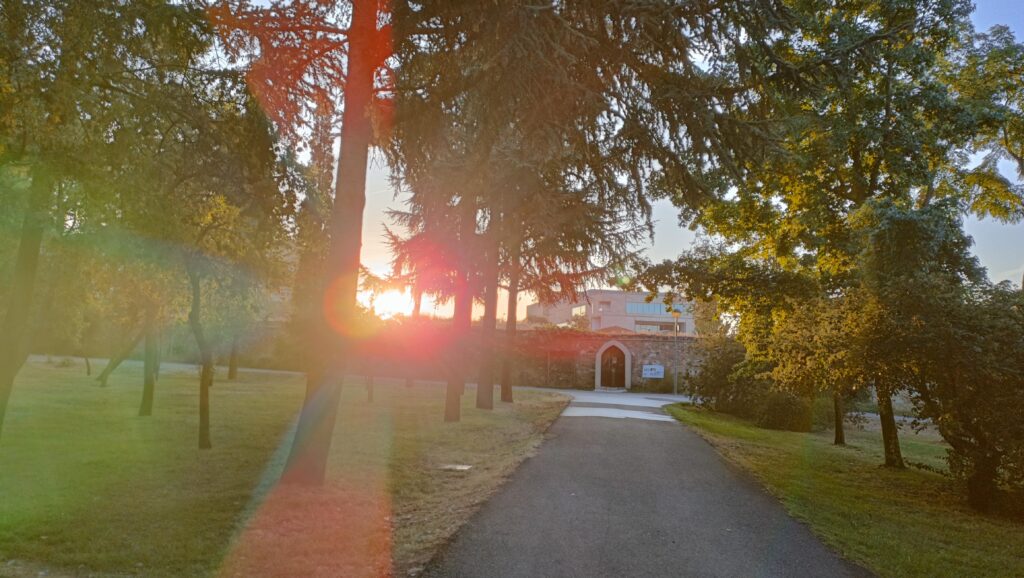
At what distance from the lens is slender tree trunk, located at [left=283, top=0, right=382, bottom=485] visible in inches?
332

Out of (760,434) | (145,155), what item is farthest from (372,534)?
(760,434)

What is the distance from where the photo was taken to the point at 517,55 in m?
6.59

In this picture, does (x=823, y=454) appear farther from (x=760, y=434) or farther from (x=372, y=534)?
(x=372, y=534)

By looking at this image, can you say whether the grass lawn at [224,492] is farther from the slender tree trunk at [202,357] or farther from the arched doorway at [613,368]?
the arched doorway at [613,368]

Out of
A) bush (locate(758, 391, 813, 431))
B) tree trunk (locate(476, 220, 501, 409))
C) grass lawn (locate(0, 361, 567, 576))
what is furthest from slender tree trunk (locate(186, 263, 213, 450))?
bush (locate(758, 391, 813, 431))

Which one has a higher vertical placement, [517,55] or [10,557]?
[517,55]

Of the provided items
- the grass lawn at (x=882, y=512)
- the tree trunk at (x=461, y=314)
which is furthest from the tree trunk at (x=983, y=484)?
the tree trunk at (x=461, y=314)

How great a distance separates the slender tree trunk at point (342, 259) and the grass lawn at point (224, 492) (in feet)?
2.18

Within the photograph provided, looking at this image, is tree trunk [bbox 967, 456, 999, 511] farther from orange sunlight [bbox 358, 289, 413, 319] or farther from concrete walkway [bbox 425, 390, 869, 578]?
orange sunlight [bbox 358, 289, 413, 319]

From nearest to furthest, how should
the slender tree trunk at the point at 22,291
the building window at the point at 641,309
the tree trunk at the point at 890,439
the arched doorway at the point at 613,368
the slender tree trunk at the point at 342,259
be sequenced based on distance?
1. the slender tree trunk at the point at 22,291
2. the slender tree trunk at the point at 342,259
3. the tree trunk at the point at 890,439
4. the arched doorway at the point at 613,368
5. the building window at the point at 641,309

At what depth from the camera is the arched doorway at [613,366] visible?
39.7 metres

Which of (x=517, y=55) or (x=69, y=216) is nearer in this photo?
(x=517, y=55)

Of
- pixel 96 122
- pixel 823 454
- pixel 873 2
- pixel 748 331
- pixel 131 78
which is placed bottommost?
pixel 823 454

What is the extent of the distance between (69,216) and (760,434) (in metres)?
18.0
